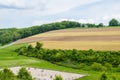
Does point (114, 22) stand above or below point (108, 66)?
above

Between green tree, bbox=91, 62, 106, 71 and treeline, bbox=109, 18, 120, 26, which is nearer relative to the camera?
green tree, bbox=91, 62, 106, 71

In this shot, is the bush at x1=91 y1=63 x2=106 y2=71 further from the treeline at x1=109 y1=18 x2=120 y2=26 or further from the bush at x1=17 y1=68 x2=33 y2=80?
the treeline at x1=109 y1=18 x2=120 y2=26

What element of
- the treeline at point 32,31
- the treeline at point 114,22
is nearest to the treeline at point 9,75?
the treeline at point 32,31

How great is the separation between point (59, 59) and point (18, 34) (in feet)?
329

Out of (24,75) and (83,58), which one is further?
(83,58)

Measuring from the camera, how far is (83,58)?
250 feet

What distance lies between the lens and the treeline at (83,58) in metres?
69.5

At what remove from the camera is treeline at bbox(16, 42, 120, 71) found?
69500 millimetres

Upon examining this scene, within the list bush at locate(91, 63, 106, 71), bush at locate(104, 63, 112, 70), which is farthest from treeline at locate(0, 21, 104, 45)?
bush at locate(104, 63, 112, 70)

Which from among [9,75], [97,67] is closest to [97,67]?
[97,67]

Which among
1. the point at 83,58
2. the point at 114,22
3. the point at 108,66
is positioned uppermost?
the point at 114,22

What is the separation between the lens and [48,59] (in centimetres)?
8362

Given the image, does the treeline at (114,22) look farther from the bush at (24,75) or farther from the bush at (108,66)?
the bush at (24,75)

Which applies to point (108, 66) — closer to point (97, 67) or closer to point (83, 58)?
point (97, 67)
